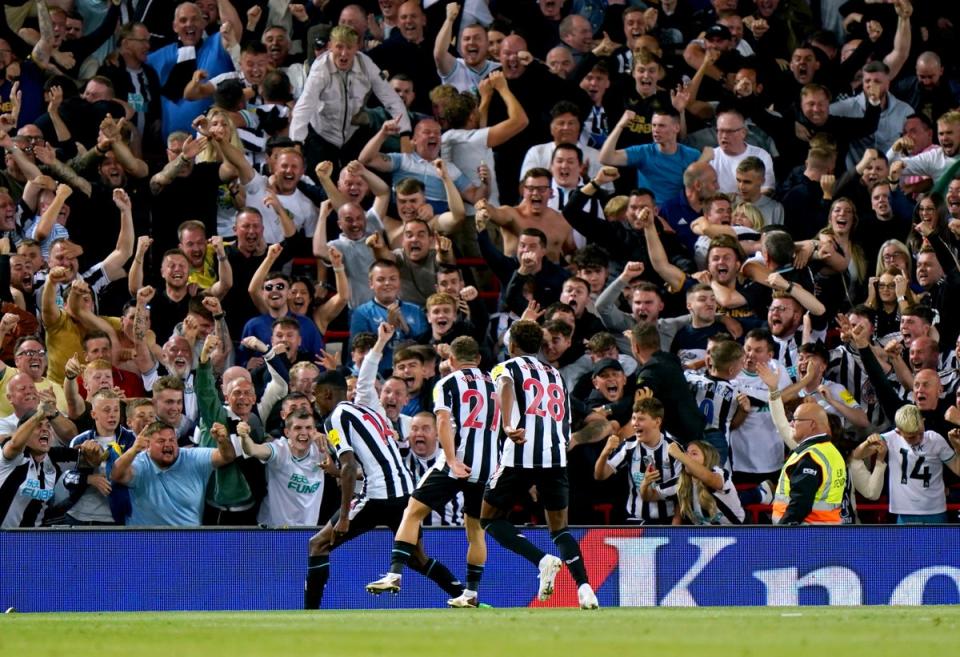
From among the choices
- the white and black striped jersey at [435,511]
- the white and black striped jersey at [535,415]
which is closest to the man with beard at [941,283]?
the white and black striped jersey at [435,511]

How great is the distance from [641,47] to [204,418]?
263 inches

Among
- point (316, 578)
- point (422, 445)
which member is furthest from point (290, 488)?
point (316, 578)

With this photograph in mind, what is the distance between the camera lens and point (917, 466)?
44.9 feet

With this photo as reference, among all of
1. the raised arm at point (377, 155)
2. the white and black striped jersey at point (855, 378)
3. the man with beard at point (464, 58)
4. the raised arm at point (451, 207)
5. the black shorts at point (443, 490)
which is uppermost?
the man with beard at point (464, 58)

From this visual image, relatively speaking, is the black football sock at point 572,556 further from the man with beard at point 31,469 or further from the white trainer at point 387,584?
the man with beard at point 31,469

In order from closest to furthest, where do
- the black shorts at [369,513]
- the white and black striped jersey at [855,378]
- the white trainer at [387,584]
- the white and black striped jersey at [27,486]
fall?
1. the white trainer at [387,584]
2. the black shorts at [369,513]
3. the white and black striped jersey at [27,486]
4. the white and black striped jersey at [855,378]

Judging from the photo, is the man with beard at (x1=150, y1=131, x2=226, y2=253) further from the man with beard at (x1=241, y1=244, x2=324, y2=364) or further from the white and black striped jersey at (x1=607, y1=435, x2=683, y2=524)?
the white and black striped jersey at (x1=607, y1=435, x2=683, y2=524)

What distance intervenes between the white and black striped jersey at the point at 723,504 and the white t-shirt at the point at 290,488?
286 cm

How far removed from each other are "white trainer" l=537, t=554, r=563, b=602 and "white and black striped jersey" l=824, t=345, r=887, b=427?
167 inches

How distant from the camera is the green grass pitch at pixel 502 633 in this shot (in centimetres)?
956

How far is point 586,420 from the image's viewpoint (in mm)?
13648

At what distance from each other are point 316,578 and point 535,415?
1992 mm

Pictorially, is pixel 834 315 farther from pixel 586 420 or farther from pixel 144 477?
pixel 144 477

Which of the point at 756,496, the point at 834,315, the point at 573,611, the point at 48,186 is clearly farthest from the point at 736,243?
the point at 48,186
